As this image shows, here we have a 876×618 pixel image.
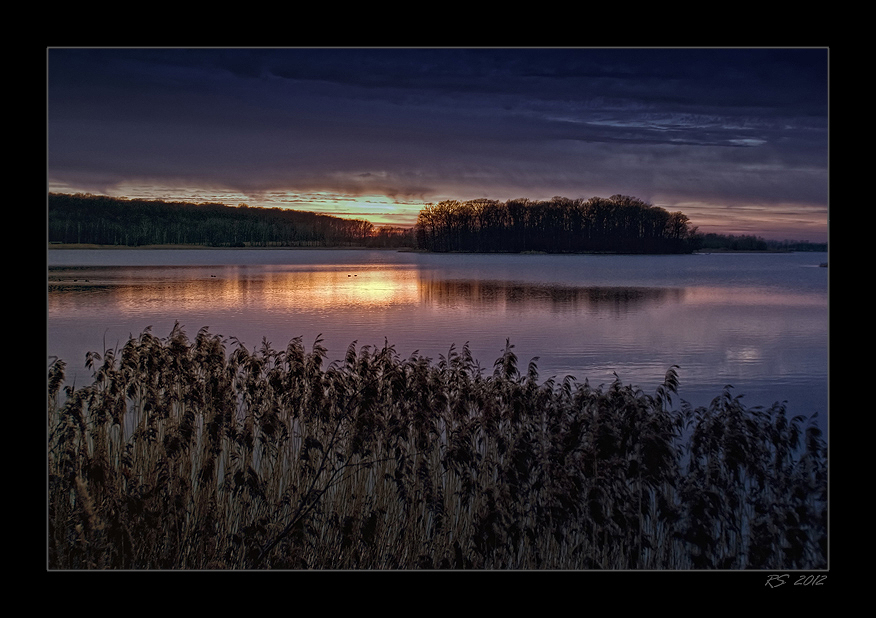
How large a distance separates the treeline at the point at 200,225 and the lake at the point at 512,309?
1.99 ft

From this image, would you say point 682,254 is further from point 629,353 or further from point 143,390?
point 143,390

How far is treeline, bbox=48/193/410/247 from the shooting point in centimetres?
1115

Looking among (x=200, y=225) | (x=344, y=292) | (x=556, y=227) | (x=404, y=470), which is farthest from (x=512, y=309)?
(x=200, y=225)

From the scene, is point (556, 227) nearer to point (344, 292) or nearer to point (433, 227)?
point (433, 227)

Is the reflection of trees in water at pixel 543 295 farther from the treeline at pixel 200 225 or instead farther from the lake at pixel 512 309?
the treeline at pixel 200 225

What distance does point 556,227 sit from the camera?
12.1m

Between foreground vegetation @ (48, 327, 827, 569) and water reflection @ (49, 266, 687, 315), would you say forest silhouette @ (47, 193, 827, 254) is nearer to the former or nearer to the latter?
water reflection @ (49, 266, 687, 315)

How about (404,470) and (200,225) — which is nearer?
(404,470)

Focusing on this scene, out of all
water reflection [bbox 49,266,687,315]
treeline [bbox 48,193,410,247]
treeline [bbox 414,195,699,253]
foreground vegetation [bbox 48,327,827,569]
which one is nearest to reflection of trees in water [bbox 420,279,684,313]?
water reflection [bbox 49,266,687,315]

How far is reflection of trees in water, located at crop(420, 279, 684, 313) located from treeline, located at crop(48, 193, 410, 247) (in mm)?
1560

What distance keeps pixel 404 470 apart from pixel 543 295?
6.93 m

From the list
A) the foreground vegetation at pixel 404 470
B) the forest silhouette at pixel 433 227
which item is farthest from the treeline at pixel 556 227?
the foreground vegetation at pixel 404 470

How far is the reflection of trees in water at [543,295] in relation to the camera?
1224cm
